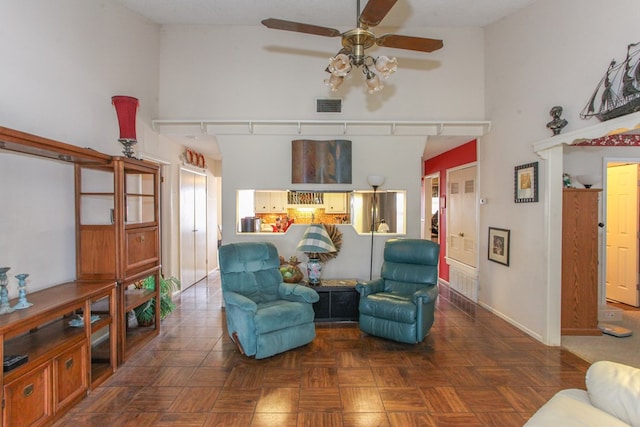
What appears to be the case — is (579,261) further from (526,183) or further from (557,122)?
(557,122)

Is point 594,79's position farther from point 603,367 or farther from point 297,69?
point 297,69

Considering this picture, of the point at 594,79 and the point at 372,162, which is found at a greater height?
the point at 594,79

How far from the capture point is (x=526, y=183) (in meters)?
3.60

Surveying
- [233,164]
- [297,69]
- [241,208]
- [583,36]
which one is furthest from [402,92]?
[241,208]

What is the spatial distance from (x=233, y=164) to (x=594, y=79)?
404 centimetres

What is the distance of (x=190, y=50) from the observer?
14.4 ft

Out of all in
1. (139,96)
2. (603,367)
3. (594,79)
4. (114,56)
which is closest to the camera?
(603,367)

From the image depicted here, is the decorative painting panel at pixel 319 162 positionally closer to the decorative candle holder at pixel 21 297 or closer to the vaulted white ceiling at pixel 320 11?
the vaulted white ceiling at pixel 320 11

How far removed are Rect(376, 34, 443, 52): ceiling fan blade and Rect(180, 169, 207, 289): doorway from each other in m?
3.95

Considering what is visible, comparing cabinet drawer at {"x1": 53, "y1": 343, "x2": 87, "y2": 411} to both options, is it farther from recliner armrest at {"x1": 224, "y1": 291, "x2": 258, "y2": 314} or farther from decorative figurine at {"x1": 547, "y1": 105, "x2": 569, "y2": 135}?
decorative figurine at {"x1": 547, "y1": 105, "x2": 569, "y2": 135}

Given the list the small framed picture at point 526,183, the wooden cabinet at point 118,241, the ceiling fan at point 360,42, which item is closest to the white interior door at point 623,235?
the small framed picture at point 526,183

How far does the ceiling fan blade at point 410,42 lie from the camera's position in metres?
2.31

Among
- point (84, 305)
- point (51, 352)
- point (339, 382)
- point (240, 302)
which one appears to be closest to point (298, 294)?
point (240, 302)

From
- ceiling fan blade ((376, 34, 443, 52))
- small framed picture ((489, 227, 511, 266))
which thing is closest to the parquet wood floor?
small framed picture ((489, 227, 511, 266))
